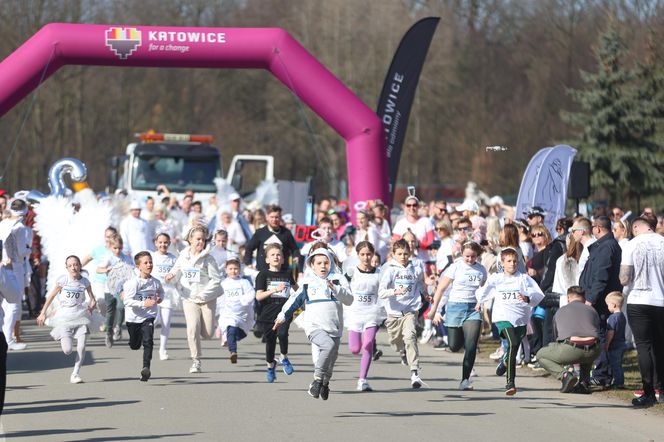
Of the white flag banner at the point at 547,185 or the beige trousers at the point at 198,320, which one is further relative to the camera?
the white flag banner at the point at 547,185

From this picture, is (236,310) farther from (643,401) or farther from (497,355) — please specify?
(643,401)

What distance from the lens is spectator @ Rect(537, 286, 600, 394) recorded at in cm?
1323

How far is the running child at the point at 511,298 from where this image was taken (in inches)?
530

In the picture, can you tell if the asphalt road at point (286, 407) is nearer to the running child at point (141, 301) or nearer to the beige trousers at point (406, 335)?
the beige trousers at point (406, 335)

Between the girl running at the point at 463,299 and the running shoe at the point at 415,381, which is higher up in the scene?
the girl running at the point at 463,299

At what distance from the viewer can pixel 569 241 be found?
14.9 m

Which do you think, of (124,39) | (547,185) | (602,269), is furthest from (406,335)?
(124,39)

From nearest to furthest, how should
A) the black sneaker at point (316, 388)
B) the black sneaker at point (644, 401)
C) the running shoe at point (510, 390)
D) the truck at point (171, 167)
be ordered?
the black sneaker at point (316, 388) → the black sneaker at point (644, 401) → the running shoe at point (510, 390) → the truck at point (171, 167)

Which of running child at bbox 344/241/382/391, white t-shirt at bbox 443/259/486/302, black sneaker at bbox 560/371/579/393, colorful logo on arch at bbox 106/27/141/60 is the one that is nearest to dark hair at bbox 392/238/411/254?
running child at bbox 344/241/382/391

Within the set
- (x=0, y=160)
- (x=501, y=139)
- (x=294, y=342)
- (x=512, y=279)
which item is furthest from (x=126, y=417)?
(x=0, y=160)

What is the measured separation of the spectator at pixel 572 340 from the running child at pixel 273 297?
8.83 ft

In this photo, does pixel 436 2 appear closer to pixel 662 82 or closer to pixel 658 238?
pixel 662 82

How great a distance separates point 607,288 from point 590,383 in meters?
1.11

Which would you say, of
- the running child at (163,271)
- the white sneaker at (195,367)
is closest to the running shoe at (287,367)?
the white sneaker at (195,367)
